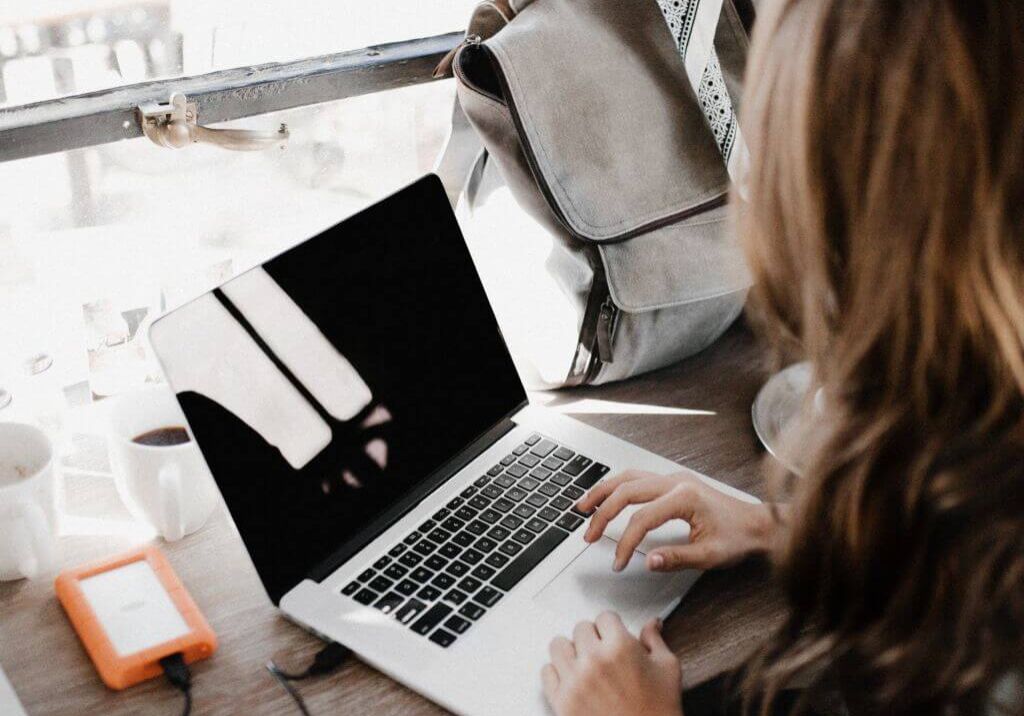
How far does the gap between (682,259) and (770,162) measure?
1.34 feet

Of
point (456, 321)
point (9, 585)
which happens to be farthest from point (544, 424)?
point (9, 585)

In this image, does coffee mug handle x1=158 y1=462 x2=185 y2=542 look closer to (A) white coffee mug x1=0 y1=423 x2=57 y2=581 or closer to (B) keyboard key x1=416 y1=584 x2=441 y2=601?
(A) white coffee mug x1=0 y1=423 x2=57 y2=581

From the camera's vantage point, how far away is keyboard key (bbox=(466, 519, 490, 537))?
85cm

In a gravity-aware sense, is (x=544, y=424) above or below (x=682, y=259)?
below

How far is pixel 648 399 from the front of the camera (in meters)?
1.08

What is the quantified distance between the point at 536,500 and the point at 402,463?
0.12 meters

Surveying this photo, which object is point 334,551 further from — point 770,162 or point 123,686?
point 770,162

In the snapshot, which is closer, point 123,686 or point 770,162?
point 770,162

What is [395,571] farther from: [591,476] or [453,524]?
[591,476]

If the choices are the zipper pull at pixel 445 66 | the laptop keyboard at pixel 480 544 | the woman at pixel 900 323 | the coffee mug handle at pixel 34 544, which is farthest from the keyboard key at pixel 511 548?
the zipper pull at pixel 445 66

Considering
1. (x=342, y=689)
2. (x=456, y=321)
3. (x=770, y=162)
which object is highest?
(x=770, y=162)

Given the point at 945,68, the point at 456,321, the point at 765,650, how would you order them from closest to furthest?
the point at 945,68, the point at 765,650, the point at 456,321

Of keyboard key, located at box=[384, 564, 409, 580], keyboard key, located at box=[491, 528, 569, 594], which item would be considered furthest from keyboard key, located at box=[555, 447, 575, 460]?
keyboard key, located at box=[384, 564, 409, 580]

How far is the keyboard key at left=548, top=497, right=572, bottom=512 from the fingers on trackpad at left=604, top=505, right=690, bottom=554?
0.04 metres
